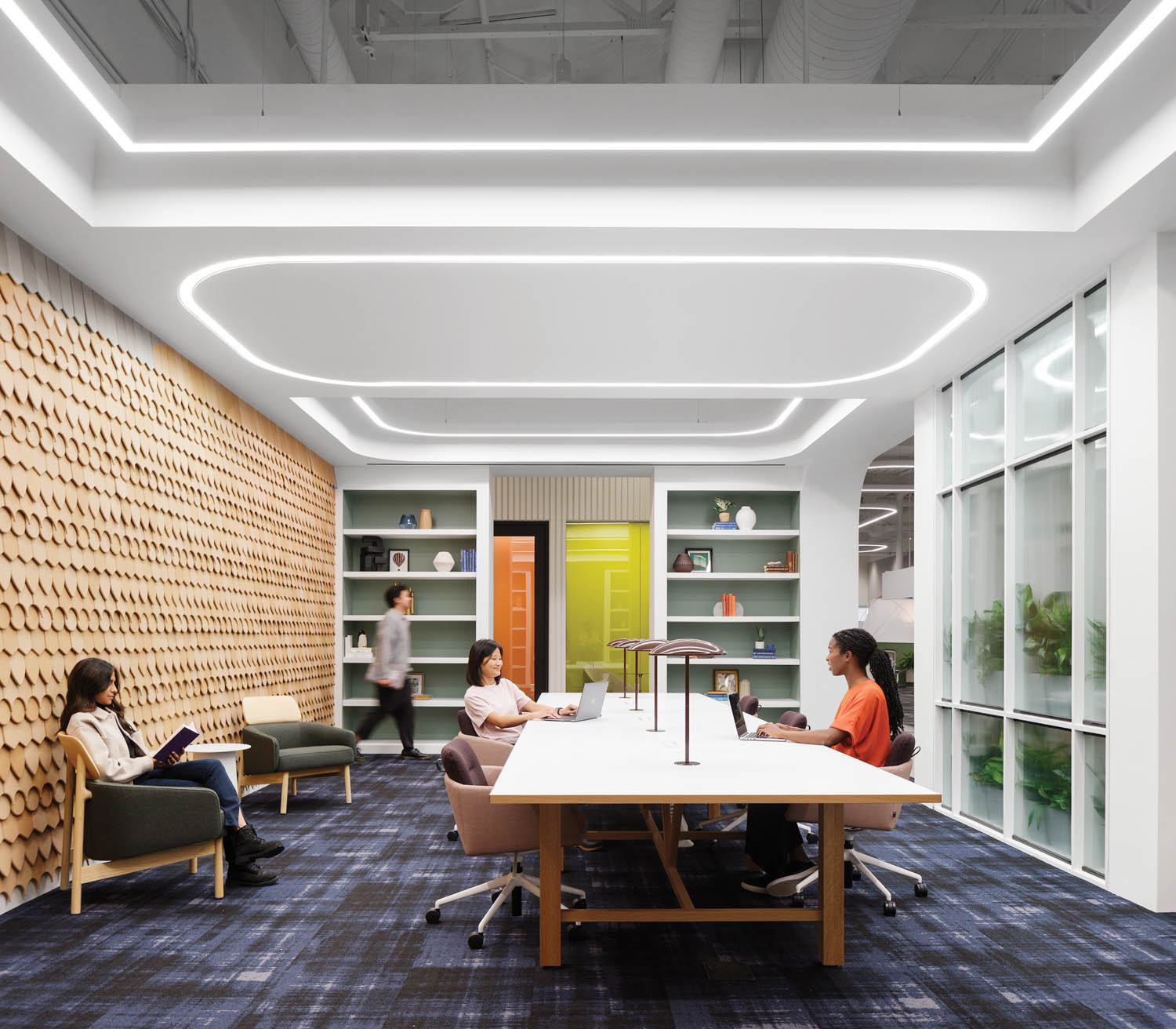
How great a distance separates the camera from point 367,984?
341cm

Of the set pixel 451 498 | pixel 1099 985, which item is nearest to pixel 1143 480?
pixel 1099 985

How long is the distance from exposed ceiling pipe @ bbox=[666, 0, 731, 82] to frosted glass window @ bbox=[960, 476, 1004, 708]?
9.89 feet

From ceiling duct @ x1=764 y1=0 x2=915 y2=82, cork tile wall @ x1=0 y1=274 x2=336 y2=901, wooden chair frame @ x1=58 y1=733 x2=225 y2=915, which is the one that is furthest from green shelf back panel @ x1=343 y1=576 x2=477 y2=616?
ceiling duct @ x1=764 y1=0 x2=915 y2=82

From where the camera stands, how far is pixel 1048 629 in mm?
5301

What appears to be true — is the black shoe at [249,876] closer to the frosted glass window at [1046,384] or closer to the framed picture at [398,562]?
the frosted glass window at [1046,384]

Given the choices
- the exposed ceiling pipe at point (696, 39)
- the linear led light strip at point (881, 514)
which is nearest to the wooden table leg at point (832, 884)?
the exposed ceiling pipe at point (696, 39)

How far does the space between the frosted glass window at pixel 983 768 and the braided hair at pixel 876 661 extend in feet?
3.46

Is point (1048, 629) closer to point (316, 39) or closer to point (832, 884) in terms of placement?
point (832, 884)

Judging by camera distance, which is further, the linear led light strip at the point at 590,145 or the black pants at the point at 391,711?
the black pants at the point at 391,711

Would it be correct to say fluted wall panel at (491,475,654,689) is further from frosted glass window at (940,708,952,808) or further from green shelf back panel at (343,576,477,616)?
frosted glass window at (940,708,952,808)

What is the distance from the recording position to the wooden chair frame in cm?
421

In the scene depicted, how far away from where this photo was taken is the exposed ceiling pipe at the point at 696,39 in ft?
16.0

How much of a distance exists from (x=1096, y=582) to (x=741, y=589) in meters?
5.99

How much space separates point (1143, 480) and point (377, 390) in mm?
5113
